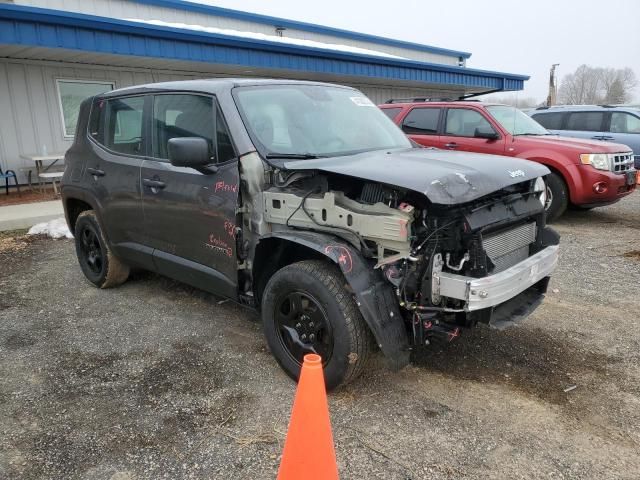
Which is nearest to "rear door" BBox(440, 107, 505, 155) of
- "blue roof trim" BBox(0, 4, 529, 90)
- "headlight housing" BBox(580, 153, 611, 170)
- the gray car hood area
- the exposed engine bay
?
"headlight housing" BBox(580, 153, 611, 170)

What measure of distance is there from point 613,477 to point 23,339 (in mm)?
4141

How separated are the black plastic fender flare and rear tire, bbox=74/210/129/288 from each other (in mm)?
2805

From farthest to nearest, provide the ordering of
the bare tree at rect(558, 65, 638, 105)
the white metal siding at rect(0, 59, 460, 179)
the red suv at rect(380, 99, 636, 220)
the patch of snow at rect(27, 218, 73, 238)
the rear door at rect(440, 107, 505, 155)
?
the bare tree at rect(558, 65, 638, 105) < the white metal siding at rect(0, 59, 460, 179) < the rear door at rect(440, 107, 505, 155) < the red suv at rect(380, 99, 636, 220) < the patch of snow at rect(27, 218, 73, 238)

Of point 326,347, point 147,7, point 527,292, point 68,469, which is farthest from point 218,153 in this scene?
point 147,7

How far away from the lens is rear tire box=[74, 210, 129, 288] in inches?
194

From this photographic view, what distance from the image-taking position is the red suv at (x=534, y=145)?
7.64m

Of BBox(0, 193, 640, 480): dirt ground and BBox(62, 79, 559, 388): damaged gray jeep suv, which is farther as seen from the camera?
BBox(62, 79, 559, 388): damaged gray jeep suv

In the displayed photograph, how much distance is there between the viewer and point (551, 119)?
11.7 metres

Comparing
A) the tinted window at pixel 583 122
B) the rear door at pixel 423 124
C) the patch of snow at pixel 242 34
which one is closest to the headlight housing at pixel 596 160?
the rear door at pixel 423 124

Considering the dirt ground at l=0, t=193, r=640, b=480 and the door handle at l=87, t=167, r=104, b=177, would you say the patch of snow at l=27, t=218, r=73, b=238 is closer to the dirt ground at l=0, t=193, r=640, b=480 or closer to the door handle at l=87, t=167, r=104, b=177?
the dirt ground at l=0, t=193, r=640, b=480

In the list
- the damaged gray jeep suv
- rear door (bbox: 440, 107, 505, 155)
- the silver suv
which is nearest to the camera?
the damaged gray jeep suv

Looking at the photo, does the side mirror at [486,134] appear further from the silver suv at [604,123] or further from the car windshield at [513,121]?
the silver suv at [604,123]

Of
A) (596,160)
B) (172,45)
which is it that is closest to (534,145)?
(596,160)

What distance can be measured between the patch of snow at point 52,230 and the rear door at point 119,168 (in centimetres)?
321
